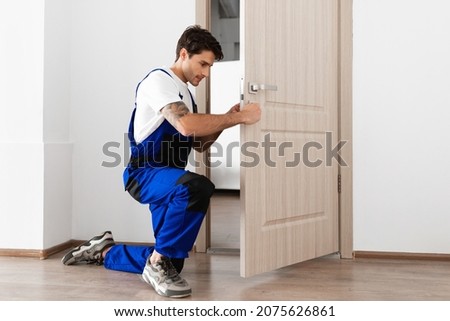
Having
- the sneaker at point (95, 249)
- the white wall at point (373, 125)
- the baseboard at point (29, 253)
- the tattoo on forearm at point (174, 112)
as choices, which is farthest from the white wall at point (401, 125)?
the baseboard at point (29, 253)

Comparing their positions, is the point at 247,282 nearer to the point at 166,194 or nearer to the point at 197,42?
the point at 166,194

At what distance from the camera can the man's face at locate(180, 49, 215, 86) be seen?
220 centimetres

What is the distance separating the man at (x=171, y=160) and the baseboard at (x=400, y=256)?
1121 millimetres

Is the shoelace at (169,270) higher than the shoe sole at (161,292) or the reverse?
higher

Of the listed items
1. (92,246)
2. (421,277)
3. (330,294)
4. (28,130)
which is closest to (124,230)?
(92,246)

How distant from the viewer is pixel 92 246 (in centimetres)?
248

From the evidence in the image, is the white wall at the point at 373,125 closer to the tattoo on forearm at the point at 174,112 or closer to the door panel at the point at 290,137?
the door panel at the point at 290,137

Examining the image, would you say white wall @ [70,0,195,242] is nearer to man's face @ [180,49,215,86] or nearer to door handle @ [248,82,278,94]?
man's face @ [180,49,215,86]

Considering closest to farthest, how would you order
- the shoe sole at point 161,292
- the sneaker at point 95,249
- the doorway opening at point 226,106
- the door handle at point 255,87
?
the shoe sole at point 161,292, the door handle at point 255,87, the sneaker at point 95,249, the doorway opening at point 226,106

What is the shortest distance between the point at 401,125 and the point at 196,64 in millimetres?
1299

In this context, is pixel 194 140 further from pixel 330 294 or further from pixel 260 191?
pixel 330 294

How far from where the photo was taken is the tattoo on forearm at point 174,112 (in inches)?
79.0

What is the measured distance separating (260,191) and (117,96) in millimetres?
1285

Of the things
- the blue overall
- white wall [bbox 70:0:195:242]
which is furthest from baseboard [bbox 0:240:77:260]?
the blue overall
